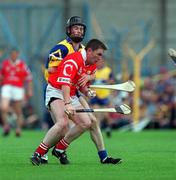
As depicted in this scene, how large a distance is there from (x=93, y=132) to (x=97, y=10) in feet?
81.2

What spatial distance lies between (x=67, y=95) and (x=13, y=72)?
12.3 meters

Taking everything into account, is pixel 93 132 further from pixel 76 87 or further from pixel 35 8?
pixel 35 8

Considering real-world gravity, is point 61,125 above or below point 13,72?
below

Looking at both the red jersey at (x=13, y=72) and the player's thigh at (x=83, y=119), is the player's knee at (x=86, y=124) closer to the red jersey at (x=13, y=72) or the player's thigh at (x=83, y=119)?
the player's thigh at (x=83, y=119)

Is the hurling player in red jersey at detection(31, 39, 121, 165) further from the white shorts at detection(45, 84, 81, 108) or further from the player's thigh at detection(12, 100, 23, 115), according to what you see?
the player's thigh at detection(12, 100, 23, 115)

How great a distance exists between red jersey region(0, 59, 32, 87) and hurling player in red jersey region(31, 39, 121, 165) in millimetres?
11312

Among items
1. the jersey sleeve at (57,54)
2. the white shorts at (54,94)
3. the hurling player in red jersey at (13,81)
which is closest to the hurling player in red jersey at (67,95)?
the white shorts at (54,94)

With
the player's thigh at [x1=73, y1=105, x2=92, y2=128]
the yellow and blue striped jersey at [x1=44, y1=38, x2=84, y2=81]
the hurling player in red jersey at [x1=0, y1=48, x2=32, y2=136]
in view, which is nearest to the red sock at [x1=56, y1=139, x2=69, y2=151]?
the player's thigh at [x1=73, y1=105, x2=92, y2=128]

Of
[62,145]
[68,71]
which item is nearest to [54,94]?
[68,71]

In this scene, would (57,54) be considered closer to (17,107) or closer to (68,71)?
(68,71)

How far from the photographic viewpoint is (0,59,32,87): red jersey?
23.9 metres

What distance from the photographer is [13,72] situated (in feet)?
78.5

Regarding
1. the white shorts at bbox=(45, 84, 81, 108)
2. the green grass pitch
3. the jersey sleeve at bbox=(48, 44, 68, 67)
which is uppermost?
the jersey sleeve at bbox=(48, 44, 68, 67)

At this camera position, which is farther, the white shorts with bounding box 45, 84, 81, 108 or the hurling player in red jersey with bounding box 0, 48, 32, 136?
the hurling player in red jersey with bounding box 0, 48, 32, 136
